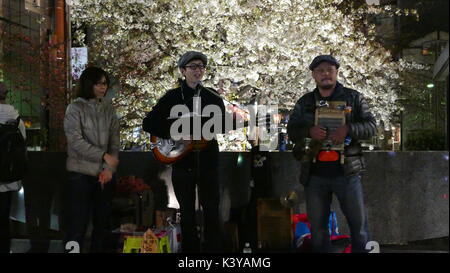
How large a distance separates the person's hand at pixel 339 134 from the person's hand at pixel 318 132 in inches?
2.9

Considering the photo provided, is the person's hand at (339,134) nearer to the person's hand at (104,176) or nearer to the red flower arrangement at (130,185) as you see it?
the person's hand at (104,176)

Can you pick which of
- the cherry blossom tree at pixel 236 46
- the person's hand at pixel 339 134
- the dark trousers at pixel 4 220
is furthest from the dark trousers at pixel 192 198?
the cherry blossom tree at pixel 236 46

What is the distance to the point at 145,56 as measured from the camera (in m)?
9.95

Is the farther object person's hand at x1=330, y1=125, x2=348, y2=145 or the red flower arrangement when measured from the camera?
the red flower arrangement

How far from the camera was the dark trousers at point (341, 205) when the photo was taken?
4344mm

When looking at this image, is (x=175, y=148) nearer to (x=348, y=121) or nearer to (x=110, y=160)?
(x=110, y=160)

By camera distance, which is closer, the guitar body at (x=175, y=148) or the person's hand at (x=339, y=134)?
the person's hand at (x=339, y=134)

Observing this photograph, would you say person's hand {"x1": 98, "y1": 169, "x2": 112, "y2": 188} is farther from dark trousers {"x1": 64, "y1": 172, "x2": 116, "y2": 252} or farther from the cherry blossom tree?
the cherry blossom tree

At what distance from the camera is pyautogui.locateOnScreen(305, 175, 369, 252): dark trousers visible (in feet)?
14.3

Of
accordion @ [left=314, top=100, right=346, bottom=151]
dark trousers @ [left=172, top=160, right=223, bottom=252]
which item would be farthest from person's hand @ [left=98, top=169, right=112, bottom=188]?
accordion @ [left=314, top=100, right=346, bottom=151]

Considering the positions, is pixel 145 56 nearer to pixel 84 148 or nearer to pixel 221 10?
pixel 221 10

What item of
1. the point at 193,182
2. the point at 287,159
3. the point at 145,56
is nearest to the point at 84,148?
the point at 193,182

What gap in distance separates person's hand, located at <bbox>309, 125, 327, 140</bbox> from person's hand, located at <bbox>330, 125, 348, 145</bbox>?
7 cm

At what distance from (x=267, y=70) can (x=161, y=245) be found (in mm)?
5526
